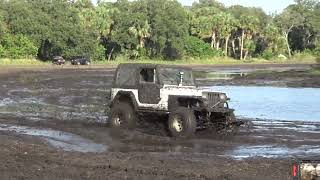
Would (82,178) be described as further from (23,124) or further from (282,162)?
(23,124)

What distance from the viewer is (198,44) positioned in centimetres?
10506

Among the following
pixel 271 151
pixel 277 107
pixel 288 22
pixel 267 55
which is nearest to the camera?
pixel 271 151

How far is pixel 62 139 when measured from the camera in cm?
1530

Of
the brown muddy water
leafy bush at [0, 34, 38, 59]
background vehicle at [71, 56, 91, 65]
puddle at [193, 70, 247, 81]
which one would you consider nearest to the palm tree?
background vehicle at [71, 56, 91, 65]

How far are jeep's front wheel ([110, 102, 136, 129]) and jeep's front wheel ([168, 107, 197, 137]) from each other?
1.66m

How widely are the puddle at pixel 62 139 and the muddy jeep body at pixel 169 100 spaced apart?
2092 mm

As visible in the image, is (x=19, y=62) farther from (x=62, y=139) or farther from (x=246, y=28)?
(x=62, y=139)

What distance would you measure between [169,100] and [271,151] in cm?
393

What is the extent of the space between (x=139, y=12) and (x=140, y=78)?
267ft

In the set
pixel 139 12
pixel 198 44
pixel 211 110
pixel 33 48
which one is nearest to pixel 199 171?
pixel 211 110

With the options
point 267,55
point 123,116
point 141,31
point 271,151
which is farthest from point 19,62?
point 271,151

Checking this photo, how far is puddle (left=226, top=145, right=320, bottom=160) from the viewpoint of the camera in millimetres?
12766

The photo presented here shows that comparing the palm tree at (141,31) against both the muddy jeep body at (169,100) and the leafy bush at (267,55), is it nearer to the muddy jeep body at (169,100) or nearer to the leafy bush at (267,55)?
the leafy bush at (267,55)

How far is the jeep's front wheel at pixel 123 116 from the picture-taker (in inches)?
685
